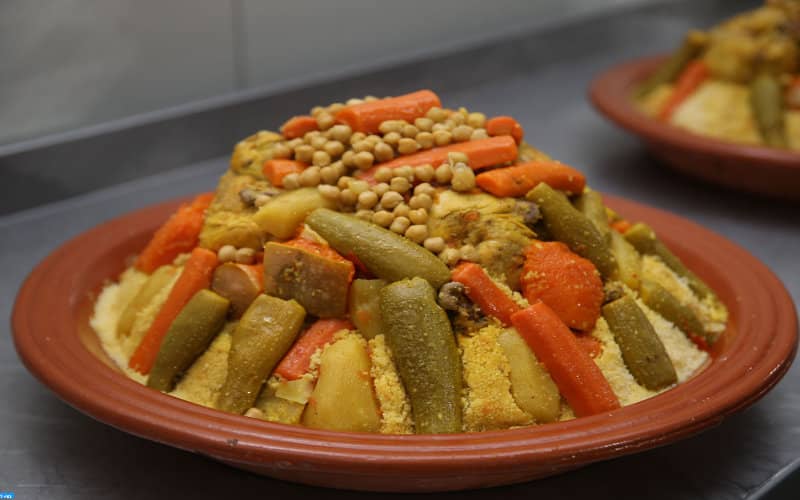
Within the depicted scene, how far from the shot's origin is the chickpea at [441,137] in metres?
1.65

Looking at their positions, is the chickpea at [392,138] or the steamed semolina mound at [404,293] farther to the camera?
the chickpea at [392,138]

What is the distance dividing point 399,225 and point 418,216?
3 centimetres

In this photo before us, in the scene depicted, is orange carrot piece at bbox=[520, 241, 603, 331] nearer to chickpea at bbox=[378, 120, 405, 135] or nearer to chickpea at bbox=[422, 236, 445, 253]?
chickpea at bbox=[422, 236, 445, 253]

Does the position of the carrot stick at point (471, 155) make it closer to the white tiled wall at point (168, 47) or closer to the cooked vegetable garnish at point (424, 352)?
the cooked vegetable garnish at point (424, 352)

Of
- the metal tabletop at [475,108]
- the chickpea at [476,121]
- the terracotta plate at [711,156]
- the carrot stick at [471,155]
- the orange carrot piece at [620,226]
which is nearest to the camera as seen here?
the metal tabletop at [475,108]

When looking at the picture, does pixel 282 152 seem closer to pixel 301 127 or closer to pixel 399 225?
pixel 301 127

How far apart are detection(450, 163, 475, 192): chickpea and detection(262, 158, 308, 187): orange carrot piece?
249mm

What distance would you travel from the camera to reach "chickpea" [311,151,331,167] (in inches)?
64.0

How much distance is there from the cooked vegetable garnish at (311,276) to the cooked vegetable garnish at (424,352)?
0.07 m

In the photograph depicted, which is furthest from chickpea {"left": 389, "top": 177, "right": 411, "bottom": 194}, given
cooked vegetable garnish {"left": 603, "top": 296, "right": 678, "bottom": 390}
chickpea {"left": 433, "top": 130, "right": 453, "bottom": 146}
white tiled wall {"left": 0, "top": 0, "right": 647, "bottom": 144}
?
white tiled wall {"left": 0, "top": 0, "right": 647, "bottom": 144}

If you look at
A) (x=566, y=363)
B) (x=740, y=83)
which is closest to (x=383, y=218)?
(x=566, y=363)

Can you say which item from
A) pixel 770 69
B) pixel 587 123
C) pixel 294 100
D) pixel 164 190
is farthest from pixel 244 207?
pixel 587 123

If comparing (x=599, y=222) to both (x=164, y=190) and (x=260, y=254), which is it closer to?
(x=260, y=254)

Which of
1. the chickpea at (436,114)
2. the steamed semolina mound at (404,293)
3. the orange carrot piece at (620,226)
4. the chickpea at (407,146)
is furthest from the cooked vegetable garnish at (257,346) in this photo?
the orange carrot piece at (620,226)
